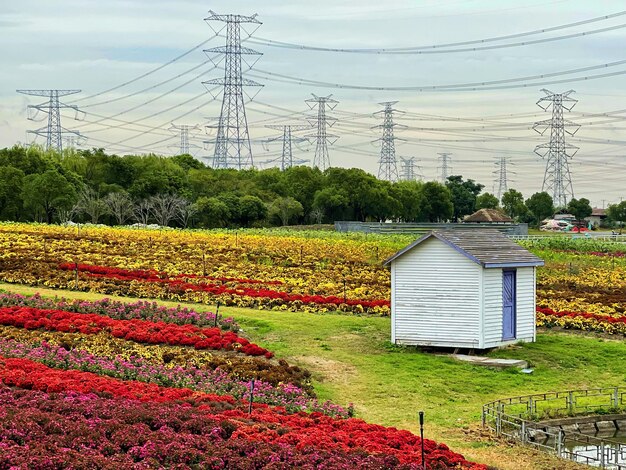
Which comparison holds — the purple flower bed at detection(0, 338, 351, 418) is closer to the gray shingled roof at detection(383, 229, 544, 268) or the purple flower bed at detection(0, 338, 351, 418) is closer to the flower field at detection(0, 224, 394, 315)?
the gray shingled roof at detection(383, 229, 544, 268)

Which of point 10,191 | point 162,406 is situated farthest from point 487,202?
point 162,406

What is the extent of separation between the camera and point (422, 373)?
2377 cm

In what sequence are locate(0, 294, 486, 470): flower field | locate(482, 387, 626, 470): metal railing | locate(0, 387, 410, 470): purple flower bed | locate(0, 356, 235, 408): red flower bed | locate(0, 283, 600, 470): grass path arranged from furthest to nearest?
locate(0, 283, 600, 470): grass path, locate(0, 356, 235, 408): red flower bed, locate(482, 387, 626, 470): metal railing, locate(0, 294, 486, 470): flower field, locate(0, 387, 410, 470): purple flower bed

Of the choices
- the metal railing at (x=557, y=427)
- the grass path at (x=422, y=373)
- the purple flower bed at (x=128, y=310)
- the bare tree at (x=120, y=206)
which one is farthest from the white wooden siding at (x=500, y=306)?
the bare tree at (x=120, y=206)

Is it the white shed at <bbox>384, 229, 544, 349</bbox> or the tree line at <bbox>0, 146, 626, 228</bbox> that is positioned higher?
the tree line at <bbox>0, 146, 626, 228</bbox>

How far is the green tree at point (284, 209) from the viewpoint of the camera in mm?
101125

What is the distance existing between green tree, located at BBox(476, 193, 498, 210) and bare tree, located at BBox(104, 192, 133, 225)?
8467 cm

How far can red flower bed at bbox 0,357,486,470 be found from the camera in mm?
15516

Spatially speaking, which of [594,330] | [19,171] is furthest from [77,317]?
[19,171]

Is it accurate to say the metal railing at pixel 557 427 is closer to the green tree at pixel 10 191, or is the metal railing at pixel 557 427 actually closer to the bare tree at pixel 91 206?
the bare tree at pixel 91 206

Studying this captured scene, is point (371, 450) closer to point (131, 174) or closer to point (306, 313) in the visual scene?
point (306, 313)

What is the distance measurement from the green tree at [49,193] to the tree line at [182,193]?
0.29ft

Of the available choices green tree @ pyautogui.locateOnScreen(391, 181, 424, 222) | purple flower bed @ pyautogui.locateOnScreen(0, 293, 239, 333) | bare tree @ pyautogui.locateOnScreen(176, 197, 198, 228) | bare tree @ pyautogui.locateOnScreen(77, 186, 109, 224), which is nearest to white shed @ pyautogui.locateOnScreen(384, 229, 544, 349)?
purple flower bed @ pyautogui.locateOnScreen(0, 293, 239, 333)

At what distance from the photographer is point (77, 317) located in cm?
2691
